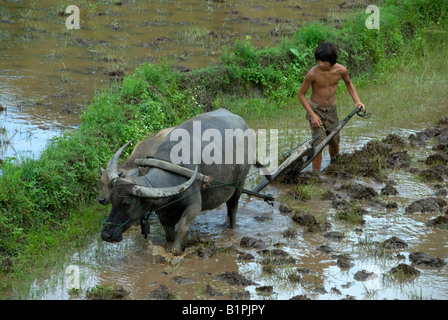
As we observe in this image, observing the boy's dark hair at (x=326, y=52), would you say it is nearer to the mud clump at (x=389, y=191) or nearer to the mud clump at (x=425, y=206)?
the mud clump at (x=389, y=191)

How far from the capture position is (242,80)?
8945 millimetres

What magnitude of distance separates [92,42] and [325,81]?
17.6 feet

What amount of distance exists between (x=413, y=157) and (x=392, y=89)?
2742mm

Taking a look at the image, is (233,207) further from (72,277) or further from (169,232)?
(72,277)

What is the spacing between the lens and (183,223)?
187 inches

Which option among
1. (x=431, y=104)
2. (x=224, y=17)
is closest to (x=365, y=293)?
(x=431, y=104)

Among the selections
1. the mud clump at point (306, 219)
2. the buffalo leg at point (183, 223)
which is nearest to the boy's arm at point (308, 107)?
the mud clump at point (306, 219)

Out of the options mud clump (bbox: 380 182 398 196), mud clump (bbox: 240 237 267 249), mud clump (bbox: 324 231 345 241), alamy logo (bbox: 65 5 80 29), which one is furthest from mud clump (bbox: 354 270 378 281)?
alamy logo (bbox: 65 5 80 29)

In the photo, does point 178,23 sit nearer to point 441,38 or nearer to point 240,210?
point 441,38

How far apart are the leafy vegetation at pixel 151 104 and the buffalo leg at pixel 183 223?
2.95ft

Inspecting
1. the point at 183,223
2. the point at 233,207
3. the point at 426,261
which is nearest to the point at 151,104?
the point at 233,207

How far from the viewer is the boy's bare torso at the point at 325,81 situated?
21.3 ft

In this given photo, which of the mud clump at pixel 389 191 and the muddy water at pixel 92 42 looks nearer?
the mud clump at pixel 389 191

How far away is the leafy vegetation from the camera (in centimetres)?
507
